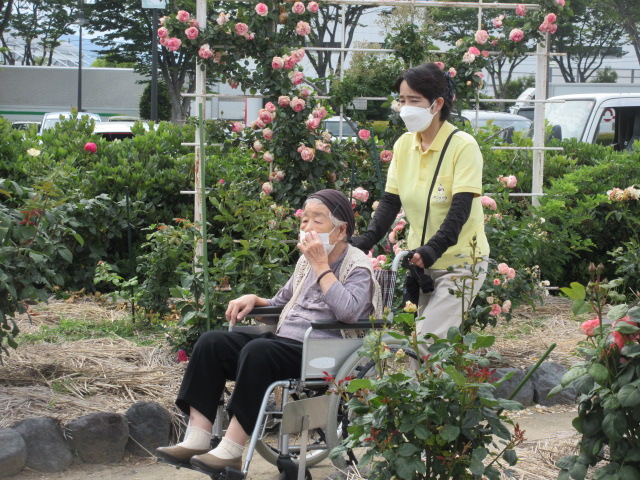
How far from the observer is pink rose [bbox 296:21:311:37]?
686cm

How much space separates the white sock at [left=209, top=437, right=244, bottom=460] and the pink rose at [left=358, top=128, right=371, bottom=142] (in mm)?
3832

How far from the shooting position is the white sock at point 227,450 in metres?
3.52

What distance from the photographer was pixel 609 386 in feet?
8.16

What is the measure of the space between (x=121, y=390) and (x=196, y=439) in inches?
46.9

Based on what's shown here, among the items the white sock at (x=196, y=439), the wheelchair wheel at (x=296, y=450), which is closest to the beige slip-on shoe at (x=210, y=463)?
the white sock at (x=196, y=439)

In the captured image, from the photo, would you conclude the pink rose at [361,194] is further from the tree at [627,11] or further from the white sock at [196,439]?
the tree at [627,11]

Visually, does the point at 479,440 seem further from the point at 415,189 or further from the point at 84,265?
the point at 84,265

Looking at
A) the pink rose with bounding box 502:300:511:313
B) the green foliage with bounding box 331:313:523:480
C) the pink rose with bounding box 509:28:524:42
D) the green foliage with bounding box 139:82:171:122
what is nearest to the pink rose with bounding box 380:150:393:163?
the pink rose with bounding box 509:28:524:42

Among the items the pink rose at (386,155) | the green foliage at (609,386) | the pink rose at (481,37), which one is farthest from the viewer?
the pink rose at (481,37)

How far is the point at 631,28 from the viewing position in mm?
31422

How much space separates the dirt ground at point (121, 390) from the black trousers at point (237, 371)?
597 mm

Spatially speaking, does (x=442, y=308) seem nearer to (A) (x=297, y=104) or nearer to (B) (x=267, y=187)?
(B) (x=267, y=187)

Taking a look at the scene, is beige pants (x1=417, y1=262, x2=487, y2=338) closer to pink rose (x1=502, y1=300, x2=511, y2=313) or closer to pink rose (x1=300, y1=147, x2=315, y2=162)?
pink rose (x1=502, y1=300, x2=511, y2=313)

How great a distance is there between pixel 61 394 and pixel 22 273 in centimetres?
64
